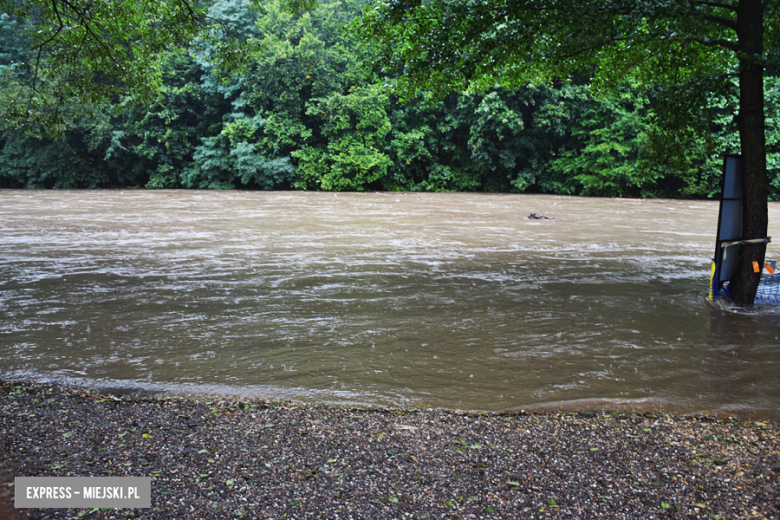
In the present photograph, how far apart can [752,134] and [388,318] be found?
529 centimetres

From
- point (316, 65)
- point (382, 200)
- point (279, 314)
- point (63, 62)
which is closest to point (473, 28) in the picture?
point (279, 314)

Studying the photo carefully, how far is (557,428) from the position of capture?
408 centimetres

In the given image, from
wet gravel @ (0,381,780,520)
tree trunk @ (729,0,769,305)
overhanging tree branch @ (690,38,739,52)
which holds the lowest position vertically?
wet gravel @ (0,381,780,520)

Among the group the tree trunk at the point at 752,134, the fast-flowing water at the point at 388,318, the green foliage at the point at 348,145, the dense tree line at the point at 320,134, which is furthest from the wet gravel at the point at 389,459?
the green foliage at the point at 348,145

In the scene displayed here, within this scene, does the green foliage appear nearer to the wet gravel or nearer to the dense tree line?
the dense tree line

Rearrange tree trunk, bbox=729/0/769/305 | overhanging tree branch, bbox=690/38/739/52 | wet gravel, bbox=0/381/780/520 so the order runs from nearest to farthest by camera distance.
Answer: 1. wet gravel, bbox=0/381/780/520
2. tree trunk, bbox=729/0/769/305
3. overhanging tree branch, bbox=690/38/739/52

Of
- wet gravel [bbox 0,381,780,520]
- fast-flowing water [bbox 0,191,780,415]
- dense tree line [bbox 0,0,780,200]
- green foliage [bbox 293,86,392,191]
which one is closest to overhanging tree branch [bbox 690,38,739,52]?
fast-flowing water [bbox 0,191,780,415]

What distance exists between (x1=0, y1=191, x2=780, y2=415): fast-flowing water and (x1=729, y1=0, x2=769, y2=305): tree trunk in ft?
3.35

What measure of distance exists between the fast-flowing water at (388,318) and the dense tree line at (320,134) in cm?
1504

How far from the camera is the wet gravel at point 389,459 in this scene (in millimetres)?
3051

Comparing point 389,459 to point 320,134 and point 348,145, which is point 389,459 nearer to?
point 348,145

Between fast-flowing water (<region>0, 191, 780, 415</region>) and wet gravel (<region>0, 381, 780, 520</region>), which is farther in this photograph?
fast-flowing water (<region>0, 191, 780, 415</region>)

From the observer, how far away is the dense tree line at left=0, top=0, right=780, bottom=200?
28.2 m

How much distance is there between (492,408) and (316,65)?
27.5 m
